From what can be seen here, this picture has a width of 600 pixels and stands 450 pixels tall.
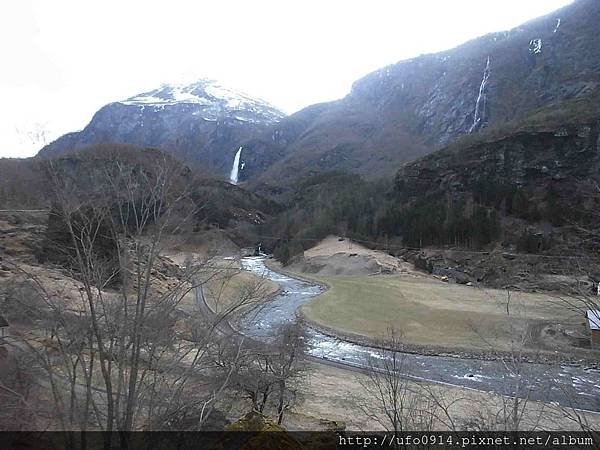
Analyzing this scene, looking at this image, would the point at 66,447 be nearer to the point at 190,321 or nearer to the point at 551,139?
the point at 190,321

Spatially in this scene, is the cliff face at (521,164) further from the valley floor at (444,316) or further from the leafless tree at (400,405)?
the leafless tree at (400,405)

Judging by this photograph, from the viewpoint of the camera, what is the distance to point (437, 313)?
4181cm

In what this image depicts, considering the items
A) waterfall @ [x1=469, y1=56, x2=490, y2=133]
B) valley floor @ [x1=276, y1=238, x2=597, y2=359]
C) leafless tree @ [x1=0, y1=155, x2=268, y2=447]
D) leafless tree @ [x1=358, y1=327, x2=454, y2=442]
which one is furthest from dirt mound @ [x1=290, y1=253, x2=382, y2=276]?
waterfall @ [x1=469, y1=56, x2=490, y2=133]

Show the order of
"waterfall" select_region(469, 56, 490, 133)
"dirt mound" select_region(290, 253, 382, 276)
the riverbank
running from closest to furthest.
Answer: the riverbank, "dirt mound" select_region(290, 253, 382, 276), "waterfall" select_region(469, 56, 490, 133)

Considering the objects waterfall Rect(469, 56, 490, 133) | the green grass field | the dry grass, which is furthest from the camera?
waterfall Rect(469, 56, 490, 133)

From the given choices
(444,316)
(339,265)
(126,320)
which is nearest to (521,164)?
(339,265)

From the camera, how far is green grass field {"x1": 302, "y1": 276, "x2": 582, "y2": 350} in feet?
113

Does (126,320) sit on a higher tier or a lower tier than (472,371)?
higher

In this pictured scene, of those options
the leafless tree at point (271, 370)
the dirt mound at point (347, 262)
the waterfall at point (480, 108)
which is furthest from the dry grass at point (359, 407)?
the waterfall at point (480, 108)

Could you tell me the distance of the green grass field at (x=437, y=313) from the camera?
3459 cm

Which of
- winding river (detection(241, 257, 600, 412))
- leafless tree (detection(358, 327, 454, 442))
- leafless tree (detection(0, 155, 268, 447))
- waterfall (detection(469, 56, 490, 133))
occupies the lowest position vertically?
winding river (detection(241, 257, 600, 412))

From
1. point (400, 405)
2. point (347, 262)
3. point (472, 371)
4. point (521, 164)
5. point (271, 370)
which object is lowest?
point (347, 262)

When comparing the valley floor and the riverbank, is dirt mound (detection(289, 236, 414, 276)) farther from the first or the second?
the riverbank

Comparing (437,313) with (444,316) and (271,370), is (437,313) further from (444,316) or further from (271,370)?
(271,370)
